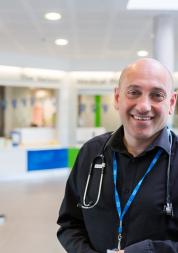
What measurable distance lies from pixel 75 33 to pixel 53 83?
12.2ft

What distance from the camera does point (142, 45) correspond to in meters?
8.00

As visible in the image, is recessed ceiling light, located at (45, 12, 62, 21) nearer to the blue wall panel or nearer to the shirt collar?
the shirt collar

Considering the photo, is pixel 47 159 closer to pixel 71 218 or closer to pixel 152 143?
pixel 71 218

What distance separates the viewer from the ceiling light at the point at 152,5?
5.08m

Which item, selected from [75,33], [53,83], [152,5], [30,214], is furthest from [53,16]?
[53,83]

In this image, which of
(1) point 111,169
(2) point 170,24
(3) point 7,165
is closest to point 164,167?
(1) point 111,169

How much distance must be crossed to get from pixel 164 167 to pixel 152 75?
0.37 meters

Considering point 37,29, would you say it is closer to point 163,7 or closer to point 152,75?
point 163,7

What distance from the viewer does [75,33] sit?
6863mm

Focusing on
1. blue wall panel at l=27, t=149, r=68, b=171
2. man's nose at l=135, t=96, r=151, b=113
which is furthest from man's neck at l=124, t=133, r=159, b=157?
blue wall panel at l=27, t=149, r=68, b=171

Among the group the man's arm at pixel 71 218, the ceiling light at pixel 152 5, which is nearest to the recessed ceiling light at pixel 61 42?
the ceiling light at pixel 152 5

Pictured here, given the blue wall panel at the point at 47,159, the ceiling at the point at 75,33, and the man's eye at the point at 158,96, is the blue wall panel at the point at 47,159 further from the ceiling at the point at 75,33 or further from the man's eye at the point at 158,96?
the man's eye at the point at 158,96

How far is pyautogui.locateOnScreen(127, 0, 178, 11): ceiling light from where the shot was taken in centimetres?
508

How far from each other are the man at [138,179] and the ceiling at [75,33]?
3.96 m
